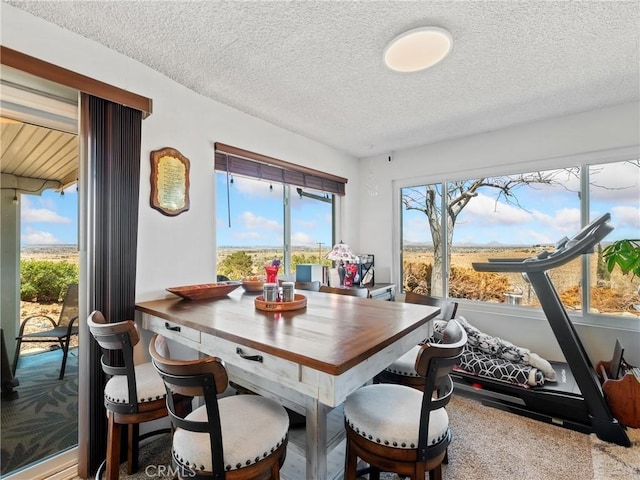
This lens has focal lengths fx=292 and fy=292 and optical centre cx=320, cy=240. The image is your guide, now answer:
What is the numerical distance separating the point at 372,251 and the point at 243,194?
1986mm

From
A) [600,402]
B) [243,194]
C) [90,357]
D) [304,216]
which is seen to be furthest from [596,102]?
[90,357]

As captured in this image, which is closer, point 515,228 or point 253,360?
point 253,360

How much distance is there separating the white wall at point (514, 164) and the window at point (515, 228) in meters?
0.13

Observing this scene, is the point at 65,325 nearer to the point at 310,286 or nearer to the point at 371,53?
the point at 310,286

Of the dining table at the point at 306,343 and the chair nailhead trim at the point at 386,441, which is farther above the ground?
the dining table at the point at 306,343

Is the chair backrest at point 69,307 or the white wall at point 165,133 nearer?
the white wall at point 165,133

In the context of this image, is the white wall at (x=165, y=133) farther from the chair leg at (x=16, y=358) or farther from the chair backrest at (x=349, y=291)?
the chair backrest at (x=349, y=291)

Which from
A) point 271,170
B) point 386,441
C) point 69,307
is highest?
point 271,170

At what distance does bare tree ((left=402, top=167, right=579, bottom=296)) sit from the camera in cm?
313

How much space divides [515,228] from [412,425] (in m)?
2.79

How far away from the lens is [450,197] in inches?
139

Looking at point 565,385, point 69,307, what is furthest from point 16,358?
point 565,385

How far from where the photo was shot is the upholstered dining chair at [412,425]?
3.53ft

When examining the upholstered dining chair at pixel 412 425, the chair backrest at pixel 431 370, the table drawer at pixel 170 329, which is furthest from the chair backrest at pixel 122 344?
the chair backrest at pixel 431 370
